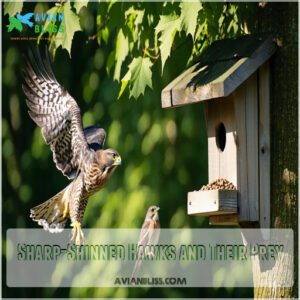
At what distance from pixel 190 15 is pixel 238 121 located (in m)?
0.55

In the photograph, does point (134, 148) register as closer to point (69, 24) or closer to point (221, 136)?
point (221, 136)

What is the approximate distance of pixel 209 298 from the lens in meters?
6.65

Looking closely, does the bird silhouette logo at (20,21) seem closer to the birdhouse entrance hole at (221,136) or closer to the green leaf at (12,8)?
the green leaf at (12,8)

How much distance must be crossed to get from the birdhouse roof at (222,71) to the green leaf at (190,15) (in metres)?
0.30

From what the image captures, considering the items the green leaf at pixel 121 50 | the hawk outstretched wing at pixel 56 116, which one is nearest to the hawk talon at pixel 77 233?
the hawk outstretched wing at pixel 56 116

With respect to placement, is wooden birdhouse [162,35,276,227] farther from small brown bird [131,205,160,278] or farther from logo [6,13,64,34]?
logo [6,13,64,34]

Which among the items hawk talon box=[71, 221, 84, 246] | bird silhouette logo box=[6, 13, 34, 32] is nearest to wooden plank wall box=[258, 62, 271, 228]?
hawk talon box=[71, 221, 84, 246]

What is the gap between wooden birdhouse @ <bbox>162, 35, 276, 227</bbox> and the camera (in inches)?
167

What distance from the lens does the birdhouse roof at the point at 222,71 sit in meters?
4.23

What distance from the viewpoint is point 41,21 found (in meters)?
4.94

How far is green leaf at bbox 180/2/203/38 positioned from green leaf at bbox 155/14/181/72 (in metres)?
0.07

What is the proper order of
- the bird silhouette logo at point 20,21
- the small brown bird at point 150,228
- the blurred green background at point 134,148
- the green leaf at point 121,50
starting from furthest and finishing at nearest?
the blurred green background at point 134,148 → the bird silhouette logo at point 20,21 → the green leaf at point 121,50 → the small brown bird at point 150,228

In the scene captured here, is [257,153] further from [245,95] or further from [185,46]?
[185,46]

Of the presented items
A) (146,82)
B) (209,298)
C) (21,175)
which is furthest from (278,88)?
(21,175)
